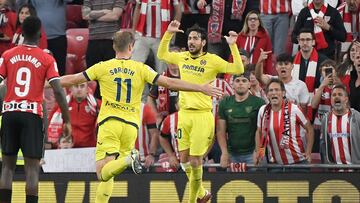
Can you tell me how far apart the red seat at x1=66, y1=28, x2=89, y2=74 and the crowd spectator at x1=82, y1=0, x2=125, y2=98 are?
2.86 ft

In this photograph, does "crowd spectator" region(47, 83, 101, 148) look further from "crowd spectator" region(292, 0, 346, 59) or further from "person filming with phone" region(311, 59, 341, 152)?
"crowd spectator" region(292, 0, 346, 59)

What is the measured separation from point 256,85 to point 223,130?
121 cm

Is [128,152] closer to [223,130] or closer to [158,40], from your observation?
[223,130]

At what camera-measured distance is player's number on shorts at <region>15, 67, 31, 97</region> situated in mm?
14625

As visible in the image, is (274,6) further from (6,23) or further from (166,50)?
(6,23)

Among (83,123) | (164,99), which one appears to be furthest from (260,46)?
(83,123)

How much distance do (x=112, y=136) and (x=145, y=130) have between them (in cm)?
321

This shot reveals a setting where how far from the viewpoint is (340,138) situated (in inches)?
695

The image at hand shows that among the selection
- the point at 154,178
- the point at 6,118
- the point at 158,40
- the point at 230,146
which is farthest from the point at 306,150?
the point at 6,118

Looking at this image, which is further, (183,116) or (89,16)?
(89,16)

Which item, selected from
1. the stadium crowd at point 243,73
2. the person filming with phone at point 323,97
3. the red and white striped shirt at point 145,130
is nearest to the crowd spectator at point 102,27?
the stadium crowd at point 243,73

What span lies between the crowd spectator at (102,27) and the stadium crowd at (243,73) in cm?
2

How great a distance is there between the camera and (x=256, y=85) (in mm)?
18891

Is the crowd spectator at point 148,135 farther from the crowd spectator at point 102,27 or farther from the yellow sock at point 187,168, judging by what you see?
the crowd spectator at point 102,27
